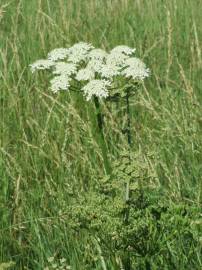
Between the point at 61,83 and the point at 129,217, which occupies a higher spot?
the point at 61,83

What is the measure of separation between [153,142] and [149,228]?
1.06 meters

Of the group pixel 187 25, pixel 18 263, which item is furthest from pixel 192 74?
pixel 18 263

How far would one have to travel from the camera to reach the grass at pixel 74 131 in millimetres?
2463

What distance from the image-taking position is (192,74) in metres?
3.65

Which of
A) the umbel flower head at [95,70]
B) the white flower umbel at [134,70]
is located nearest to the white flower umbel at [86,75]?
the umbel flower head at [95,70]

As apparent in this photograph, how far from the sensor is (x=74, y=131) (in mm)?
2842

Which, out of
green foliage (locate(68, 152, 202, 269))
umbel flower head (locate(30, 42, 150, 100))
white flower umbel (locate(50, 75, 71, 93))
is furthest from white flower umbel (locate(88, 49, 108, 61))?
green foliage (locate(68, 152, 202, 269))

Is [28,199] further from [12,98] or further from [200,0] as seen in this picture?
[200,0]

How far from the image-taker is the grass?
2.46 metres

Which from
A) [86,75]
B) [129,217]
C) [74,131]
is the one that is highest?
[86,75]

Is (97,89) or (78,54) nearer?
(97,89)

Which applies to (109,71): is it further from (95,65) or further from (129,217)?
(129,217)

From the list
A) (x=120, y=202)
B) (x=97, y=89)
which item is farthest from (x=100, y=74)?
(x=120, y=202)

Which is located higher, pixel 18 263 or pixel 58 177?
pixel 58 177
